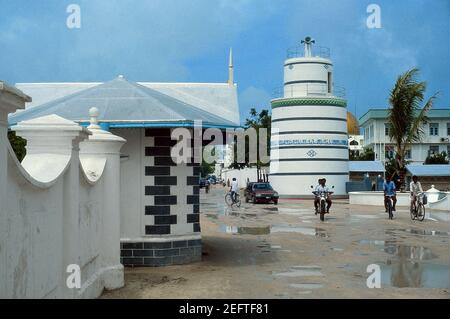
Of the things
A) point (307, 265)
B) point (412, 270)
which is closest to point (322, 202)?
point (307, 265)

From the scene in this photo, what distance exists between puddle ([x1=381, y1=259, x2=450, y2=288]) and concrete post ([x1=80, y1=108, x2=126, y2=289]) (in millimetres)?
4193

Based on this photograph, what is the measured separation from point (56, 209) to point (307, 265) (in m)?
6.03

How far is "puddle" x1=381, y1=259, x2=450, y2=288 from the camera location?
9297mm

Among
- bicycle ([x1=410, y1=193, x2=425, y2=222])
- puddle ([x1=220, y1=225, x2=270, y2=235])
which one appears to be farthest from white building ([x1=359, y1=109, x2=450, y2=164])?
puddle ([x1=220, y1=225, x2=270, y2=235])

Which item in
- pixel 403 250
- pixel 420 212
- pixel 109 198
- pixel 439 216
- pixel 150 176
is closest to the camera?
pixel 109 198

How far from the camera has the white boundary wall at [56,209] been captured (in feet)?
15.5

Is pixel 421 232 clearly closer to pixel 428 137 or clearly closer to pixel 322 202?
pixel 322 202

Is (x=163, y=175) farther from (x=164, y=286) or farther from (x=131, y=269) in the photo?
(x=164, y=286)

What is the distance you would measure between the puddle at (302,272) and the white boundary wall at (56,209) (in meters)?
2.85

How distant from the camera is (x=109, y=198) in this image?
359 inches

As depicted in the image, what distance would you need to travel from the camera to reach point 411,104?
29.8 m

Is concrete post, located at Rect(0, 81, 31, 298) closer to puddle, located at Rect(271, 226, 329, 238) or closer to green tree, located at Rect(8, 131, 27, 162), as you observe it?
puddle, located at Rect(271, 226, 329, 238)

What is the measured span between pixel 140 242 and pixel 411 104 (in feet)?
73.1
